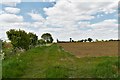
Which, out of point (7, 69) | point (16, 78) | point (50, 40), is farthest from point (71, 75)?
point (50, 40)

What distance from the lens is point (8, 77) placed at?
45.1ft

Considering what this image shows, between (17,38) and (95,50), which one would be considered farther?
(17,38)

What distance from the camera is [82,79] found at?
1263 centimetres

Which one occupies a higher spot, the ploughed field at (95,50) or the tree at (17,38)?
the tree at (17,38)

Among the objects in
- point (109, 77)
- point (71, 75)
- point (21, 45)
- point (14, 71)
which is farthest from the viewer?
point (21, 45)

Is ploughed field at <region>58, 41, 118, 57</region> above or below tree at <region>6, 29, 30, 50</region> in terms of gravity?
below

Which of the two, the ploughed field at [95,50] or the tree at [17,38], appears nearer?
the ploughed field at [95,50]

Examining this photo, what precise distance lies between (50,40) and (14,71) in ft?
419

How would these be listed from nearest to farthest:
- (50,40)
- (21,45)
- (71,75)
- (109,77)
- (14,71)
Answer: (109,77)
(71,75)
(14,71)
(21,45)
(50,40)

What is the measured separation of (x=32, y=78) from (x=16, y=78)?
89 centimetres

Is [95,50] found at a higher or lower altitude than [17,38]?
lower

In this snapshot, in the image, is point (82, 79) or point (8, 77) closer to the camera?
point (82, 79)

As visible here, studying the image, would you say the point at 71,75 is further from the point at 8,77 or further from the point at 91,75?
the point at 8,77

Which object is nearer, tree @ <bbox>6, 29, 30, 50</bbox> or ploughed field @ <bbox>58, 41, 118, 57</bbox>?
ploughed field @ <bbox>58, 41, 118, 57</bbox>
